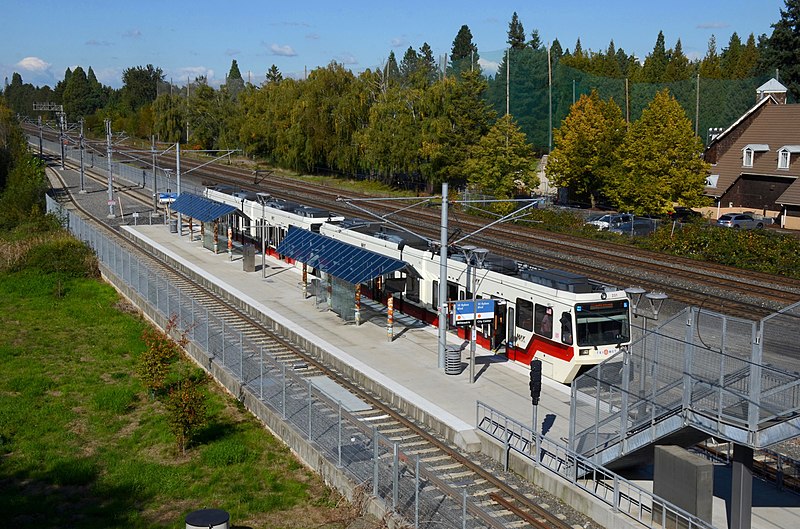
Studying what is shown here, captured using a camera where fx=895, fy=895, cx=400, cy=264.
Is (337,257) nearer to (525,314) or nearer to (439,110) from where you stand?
(525,314)

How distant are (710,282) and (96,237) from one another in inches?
1192

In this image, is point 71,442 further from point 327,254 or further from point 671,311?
point 671,311

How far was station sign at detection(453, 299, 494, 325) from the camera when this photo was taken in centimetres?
2433

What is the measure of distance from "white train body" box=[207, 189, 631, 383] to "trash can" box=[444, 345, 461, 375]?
1812 millimetres

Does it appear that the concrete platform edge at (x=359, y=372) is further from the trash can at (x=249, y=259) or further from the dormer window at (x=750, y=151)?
the dormer window at (x=750, y=151)

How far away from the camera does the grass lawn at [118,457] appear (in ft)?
56.5

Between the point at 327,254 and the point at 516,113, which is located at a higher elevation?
the point at 516,113

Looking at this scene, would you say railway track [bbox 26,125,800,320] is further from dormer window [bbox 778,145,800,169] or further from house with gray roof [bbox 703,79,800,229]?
dormer window [bbox 778,145,800,169]

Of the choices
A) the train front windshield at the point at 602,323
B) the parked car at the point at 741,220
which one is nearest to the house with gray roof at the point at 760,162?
the parked car at the point at 741,220

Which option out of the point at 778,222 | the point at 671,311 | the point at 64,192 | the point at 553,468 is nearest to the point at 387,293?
the point at 671,311

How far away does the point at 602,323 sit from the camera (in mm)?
23875

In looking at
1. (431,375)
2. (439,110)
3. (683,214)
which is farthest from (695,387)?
(439,110)

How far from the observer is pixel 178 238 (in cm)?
5362

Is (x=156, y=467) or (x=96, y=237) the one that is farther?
(x=96, y=237)
